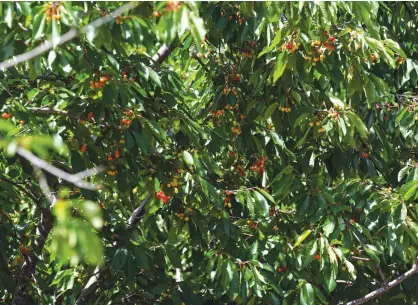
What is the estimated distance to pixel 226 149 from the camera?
15.1ft

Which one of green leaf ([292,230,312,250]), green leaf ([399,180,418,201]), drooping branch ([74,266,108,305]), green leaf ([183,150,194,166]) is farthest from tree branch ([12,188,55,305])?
green leaf ([399,180,418,201])

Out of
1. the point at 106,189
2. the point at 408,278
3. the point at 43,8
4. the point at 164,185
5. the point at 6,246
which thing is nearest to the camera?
the point at 43,8

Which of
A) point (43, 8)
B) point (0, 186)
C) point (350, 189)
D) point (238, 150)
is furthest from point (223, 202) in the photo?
point (43, 8)

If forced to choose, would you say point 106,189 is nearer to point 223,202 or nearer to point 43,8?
point 223,202

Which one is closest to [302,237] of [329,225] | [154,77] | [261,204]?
[329,225]

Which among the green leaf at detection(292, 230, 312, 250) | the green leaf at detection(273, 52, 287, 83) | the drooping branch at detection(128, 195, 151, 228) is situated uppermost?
the green leaf at detection(273, 52, 287, 83)

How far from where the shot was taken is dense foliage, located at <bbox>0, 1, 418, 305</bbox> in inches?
137

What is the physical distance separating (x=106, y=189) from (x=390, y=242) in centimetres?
135

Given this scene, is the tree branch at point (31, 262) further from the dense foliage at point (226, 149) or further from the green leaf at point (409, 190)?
the green leaf at point (409, 190)

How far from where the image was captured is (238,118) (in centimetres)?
432

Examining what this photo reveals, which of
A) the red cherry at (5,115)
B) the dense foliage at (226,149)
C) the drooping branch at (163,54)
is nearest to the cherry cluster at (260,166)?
the dense foliage at (226,149)

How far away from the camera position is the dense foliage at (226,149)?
349 centimetres

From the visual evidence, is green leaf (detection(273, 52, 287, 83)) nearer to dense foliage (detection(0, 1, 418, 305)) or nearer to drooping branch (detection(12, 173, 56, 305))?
dense foliage (detection(0, 1, 418, 305))

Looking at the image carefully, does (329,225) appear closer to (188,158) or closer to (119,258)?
(188,158)
